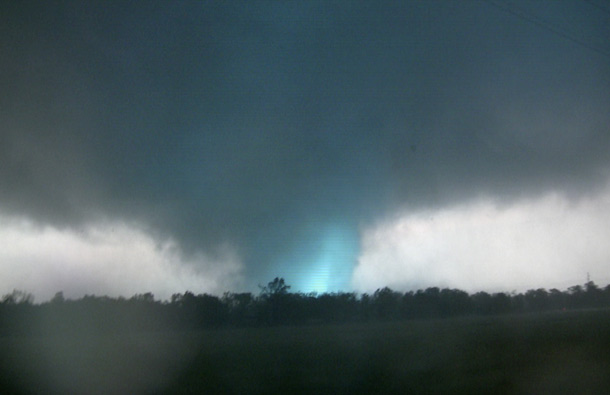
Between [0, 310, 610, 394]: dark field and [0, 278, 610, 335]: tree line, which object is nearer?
[0, 310, 610, 394]: dark field

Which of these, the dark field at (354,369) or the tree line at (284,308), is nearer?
the dark field at (354,369)

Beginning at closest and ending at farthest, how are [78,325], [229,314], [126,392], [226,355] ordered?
[126,392], [226,355], [78,325], [229,314]

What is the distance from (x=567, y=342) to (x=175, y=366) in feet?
59.3

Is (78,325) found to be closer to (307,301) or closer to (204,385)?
(307,301)

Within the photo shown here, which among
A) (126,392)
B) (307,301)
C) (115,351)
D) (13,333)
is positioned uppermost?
(307,301)

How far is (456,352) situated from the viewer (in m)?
22.4

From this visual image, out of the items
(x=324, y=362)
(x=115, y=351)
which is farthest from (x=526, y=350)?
(x=115, y=351)

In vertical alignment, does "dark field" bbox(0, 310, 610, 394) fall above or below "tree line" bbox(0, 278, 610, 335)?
below

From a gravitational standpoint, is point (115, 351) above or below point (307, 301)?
below

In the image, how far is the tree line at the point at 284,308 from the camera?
200 ft

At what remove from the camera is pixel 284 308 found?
269 feet

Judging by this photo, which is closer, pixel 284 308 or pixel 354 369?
pixel 354 369

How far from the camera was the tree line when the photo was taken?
6088 cm

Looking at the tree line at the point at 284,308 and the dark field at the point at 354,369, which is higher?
the tree line at the point at 284,308
